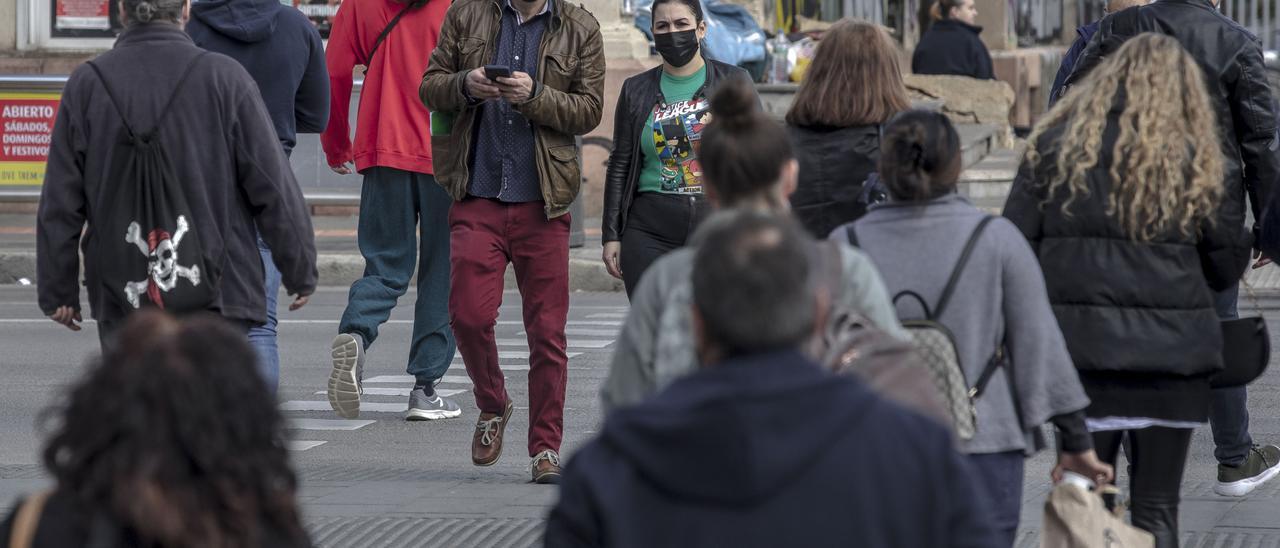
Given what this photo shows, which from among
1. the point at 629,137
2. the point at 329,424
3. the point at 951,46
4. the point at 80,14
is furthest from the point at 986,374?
the point at 951,46

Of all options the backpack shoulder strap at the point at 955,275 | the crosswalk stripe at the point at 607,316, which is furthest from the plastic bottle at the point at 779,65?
the backpack shoulder strap at the point at 955,275

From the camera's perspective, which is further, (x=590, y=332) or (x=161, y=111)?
(x=590, y=332)

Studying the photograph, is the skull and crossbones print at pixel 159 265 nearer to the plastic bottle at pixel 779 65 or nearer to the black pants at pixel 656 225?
the black pants at pixel 656 225

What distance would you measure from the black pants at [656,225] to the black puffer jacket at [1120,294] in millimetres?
Answer: 1871

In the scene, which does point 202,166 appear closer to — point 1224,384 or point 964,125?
point 1224,384

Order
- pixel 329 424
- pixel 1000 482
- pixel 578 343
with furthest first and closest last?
1. pixel 578 343
2. pixel 329 424
3. pixel 1000 482

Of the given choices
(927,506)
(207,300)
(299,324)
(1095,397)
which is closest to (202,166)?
(207,300)

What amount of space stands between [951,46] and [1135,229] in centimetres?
1509

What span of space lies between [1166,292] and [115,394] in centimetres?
307

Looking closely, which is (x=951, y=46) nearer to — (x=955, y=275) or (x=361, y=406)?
(x=361, y=406)

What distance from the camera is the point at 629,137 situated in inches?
264

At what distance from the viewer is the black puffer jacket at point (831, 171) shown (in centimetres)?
551

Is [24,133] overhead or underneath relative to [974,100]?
underneath

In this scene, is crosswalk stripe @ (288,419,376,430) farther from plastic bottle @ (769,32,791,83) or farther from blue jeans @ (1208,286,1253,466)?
plastic bottle @ (769,32,791,83)
